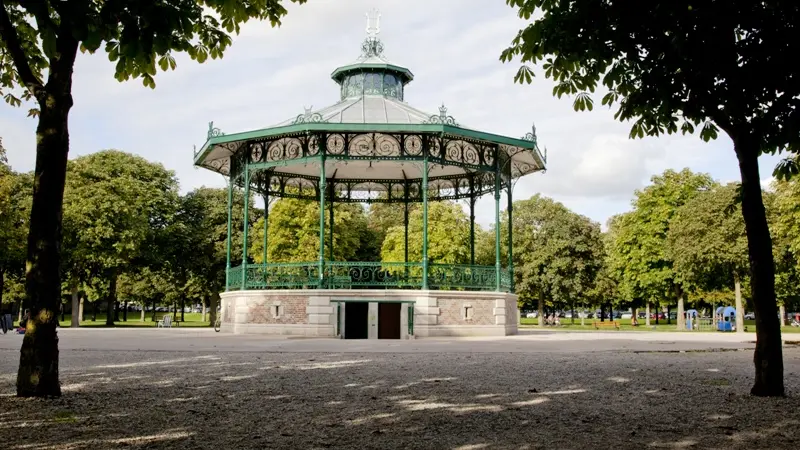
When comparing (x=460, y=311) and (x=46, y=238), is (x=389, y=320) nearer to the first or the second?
(x=460, y=311)

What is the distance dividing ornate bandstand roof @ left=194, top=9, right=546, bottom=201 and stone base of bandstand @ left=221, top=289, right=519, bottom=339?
458 cm

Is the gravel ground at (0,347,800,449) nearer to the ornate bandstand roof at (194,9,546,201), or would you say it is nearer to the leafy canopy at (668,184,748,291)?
the ornate bandstand roof at (194,9,546,201)

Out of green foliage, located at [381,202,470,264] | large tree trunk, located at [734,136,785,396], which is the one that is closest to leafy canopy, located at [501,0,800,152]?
large tree trunk, located at [734,136,785,396]

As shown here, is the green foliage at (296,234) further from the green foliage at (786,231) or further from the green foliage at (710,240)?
the green foliage at (786,231)

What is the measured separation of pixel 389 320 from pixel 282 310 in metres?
3.56

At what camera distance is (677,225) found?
4428 cm

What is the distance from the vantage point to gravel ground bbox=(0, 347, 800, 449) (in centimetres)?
641

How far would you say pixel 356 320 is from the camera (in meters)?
23.7

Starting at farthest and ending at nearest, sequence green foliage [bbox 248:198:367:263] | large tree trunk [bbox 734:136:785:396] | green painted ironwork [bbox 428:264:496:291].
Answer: green foliage [bbox 248:198:367:263] → green painted ironwork [bbox 428:264:496:291] → large tree trunk [bbox 734:136:785:396]

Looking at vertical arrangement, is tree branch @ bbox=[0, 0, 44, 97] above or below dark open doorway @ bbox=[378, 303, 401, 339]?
above

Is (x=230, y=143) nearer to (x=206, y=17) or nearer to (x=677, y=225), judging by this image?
(x=206, y=17)

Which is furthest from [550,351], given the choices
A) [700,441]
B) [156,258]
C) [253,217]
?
[253,217]

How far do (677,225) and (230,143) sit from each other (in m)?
30.2

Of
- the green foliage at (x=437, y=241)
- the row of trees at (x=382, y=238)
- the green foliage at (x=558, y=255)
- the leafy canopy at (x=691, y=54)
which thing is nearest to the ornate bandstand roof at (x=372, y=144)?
the leafy canopy at (x=691, y=54)
